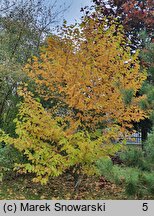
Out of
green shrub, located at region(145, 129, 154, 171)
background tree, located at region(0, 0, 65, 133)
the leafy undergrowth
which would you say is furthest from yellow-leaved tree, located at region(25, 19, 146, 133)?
green shrub, located at region(145, 129, 154, 171)

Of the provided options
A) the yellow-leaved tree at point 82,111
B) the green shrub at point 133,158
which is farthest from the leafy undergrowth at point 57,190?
the green shrub at point 133,158

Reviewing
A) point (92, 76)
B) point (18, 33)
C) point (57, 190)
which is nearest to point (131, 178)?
point (92, 76)

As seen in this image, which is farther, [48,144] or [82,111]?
[82,111]

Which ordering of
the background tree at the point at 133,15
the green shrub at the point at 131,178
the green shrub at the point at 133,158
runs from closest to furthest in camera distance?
1. the green shrub at the point at 131,178
2. the green shrub at the point at 133,158
3. the background tree at the point at 133,15

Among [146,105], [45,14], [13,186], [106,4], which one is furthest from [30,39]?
[146,105]

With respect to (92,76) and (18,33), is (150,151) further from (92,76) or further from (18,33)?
(18,33)

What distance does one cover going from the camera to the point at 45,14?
8570mm

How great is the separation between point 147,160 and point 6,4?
263 inches

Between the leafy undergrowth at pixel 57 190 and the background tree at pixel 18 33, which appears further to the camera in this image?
the background tree at pixel 18 33

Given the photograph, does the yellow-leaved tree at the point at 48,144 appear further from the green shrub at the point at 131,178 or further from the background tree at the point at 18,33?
the green shrub at the point at 131,178

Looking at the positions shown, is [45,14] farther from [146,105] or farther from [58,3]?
[146,105]

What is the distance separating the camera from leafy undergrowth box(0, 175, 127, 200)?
20.8ft

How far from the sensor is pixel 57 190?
6898 millimetres

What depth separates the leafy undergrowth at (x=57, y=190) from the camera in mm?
6344
